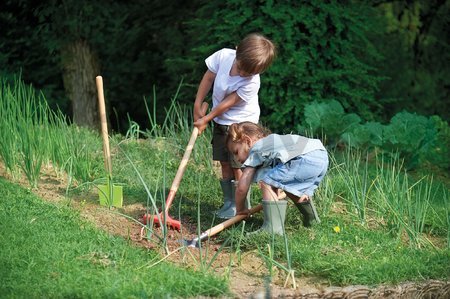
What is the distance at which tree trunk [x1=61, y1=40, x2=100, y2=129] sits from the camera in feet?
34.5

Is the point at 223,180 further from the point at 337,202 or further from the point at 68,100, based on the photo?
the point at 68,100

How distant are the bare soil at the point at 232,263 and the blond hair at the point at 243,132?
2.29 ft

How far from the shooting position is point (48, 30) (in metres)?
10.4

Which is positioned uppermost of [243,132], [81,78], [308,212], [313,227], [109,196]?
[243,132]

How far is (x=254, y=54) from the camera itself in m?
5.61

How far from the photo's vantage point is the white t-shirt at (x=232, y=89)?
5.86 meters

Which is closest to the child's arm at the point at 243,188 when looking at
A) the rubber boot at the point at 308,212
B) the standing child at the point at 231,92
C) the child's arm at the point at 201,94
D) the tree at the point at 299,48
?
the rubber boot at the point at 308,212

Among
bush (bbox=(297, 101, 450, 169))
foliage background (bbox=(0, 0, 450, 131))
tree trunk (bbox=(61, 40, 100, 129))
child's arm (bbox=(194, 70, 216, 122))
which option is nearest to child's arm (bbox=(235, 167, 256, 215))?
child's arm (bbox=(194, 70, 216, 122))

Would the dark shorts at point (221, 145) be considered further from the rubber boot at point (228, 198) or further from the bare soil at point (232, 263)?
the bare soil at point (232, 263)

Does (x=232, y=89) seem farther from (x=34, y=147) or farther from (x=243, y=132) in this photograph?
(x=34, y=147)

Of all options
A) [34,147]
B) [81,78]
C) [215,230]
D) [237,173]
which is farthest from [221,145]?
[81,78]

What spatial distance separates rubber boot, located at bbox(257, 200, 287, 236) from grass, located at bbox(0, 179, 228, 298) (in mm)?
803

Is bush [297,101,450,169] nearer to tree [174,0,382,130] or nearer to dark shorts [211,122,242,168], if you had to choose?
tree [174,0,382,130]

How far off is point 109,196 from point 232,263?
108 cm
